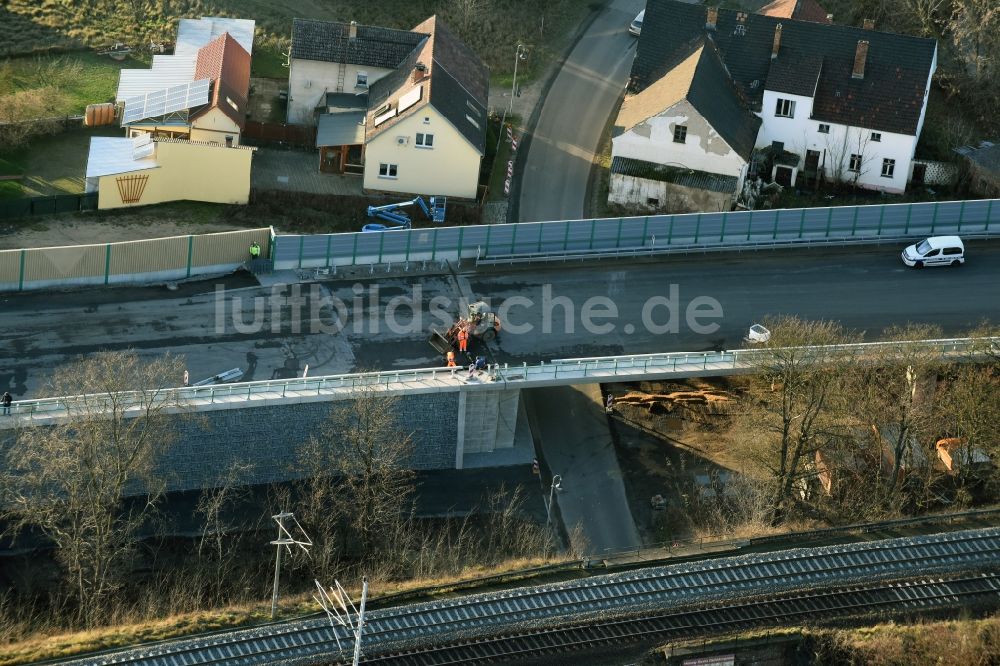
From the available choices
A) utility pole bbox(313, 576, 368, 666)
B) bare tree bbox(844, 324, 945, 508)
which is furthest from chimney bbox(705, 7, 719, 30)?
utility pole bbox(313, 576, 368, 666)

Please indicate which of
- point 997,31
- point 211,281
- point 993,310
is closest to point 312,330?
point 211,281

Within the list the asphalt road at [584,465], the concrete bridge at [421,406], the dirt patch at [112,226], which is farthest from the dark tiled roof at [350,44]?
the concrete bridge at [421,406]

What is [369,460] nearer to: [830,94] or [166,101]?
[166,101]

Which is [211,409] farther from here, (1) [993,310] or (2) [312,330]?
(1) [993,310]

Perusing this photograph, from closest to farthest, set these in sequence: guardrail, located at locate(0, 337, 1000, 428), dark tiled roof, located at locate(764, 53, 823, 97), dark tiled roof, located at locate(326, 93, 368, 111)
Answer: guardrail, located at locate(0, 337, 1000, 428), dark tiled roof, located at locate(764, 53, 823, 97), dark tiled roof, located at locate(326, 93, 368, 111)

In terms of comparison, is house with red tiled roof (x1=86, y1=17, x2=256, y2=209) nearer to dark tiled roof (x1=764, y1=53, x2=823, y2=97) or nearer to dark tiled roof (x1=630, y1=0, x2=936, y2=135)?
dark tiled roof (x1=630, y1=0, x2=936, y2=135)

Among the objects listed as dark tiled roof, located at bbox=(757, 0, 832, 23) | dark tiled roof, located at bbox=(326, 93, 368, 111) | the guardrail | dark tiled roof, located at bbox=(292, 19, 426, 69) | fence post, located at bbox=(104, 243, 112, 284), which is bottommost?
the guardrail

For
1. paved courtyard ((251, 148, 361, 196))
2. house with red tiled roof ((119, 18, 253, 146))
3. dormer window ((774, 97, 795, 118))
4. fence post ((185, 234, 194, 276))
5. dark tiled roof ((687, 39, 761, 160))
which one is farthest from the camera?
dormer window ((774, 97, 795, 118))

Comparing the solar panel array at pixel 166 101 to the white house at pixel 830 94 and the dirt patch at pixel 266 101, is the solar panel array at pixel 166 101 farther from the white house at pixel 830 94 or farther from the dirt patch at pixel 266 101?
the white house at pixel 830 94
